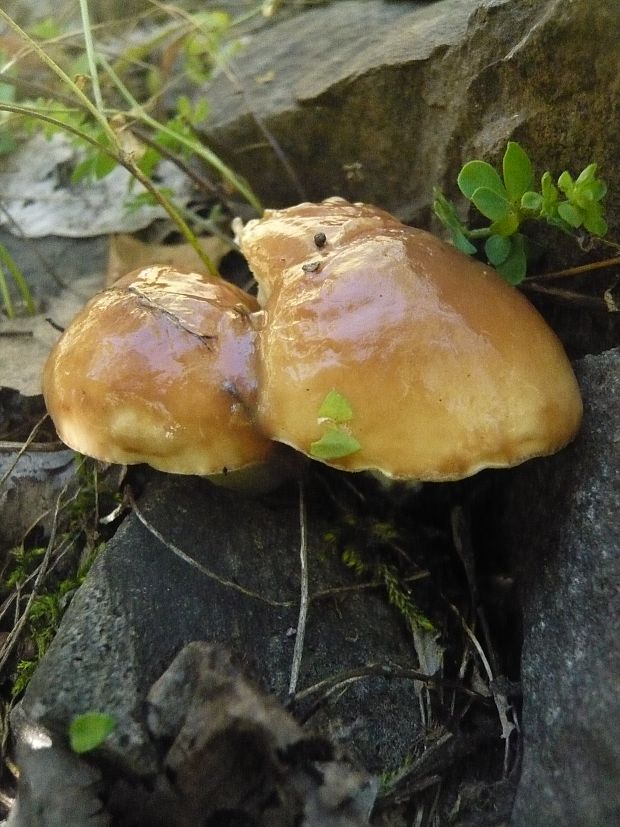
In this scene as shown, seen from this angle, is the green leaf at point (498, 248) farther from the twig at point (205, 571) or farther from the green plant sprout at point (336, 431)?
the twig at point (205, 571)

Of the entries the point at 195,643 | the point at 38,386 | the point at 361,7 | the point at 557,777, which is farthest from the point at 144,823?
the point at 361,7

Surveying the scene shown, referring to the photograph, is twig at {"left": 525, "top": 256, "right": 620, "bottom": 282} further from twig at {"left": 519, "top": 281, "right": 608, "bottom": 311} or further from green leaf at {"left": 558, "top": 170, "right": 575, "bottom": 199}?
green leaf at {"left": 558, "top": 170, "right": 575, "bottom": 199}

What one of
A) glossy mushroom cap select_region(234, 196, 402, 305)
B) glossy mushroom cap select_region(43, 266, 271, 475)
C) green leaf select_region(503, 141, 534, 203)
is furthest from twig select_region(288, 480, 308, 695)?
green leaf select_region(503, 141, 534, 203)

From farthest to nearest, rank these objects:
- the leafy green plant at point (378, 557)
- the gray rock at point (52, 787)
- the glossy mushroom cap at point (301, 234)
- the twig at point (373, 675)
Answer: the leafy green plant at point (378, 557) < the glossy mushroom cap at point (301, 234) < the twig at point (373, 675) < the gray rock at point (52, 787)

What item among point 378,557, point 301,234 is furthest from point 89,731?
point 301,234

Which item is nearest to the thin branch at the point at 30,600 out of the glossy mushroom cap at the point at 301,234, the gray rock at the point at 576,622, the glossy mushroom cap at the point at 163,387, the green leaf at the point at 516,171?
the glossy mushroom cap at the point at 163,387

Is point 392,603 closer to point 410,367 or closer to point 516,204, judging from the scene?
point 410,367

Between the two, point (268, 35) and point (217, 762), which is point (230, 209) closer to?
point (268, 35)
